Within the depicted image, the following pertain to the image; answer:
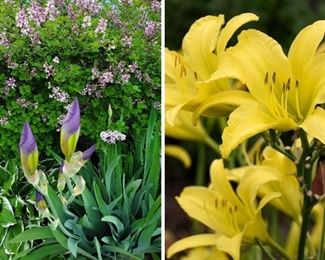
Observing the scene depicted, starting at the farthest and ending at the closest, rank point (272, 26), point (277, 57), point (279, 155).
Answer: point (272, 26)
point (279, 155)
point (277, 57)

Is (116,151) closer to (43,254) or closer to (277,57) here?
(43,254)

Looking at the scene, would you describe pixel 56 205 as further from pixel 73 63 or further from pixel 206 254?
pixel 206 254

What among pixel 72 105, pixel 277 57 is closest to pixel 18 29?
pixel 72 105

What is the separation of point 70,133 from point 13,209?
14 cm

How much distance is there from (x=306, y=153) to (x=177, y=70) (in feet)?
0.63

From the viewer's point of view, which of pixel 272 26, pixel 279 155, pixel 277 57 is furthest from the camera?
pixel 272 26

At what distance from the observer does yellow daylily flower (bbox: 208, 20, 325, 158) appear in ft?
A: 3.10

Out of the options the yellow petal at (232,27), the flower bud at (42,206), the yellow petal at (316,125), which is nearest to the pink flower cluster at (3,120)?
the flower bud at (42,206)

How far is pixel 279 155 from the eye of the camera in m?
1.11

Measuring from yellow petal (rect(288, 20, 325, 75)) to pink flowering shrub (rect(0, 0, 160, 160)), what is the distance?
241 mm

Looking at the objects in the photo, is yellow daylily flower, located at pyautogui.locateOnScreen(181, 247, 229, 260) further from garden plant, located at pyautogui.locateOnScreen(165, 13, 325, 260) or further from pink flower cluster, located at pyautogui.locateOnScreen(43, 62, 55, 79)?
pink flower cluster, located at pyautogui.locateOnScreen(43, 62, 55, 79)

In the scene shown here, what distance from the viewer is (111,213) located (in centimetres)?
116

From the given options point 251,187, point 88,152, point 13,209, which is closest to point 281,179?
point 251,187

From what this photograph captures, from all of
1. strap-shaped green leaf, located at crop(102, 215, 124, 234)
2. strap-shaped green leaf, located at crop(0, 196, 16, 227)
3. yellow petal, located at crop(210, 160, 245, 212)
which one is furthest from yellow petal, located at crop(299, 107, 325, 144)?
strap-shaped green leaf, located at crop(0, 196, 16, 227)
